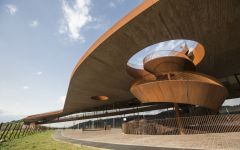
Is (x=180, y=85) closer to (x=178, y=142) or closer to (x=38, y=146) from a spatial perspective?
(x=178, y=142)

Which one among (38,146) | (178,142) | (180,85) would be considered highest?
(180,85)

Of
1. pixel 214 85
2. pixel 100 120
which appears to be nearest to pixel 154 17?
pixel 214 85

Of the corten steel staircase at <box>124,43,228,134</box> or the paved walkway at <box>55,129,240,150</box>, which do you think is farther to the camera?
the corten steel staircase at <box>124,43,228,134</box>

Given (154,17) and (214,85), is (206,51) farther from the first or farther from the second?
(154,17)

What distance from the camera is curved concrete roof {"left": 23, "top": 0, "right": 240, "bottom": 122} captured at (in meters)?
9.96

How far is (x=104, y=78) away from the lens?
69.5ft

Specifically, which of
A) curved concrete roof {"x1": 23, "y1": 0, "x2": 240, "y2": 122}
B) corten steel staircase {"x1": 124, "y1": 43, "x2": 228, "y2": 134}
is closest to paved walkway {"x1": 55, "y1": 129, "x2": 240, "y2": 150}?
corten steel staircase {"x1": 124, "y1": 43, "x2": 228, "y2": 134}

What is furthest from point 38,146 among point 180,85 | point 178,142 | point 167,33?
point 167,33

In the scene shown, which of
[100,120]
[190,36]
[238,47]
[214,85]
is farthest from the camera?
[100,120]

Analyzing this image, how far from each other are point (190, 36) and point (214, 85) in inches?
187

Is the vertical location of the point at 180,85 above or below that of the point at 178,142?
above

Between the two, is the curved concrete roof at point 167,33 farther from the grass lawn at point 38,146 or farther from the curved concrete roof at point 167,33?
the grass lawn at point 38,146

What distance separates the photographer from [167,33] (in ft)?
41.1

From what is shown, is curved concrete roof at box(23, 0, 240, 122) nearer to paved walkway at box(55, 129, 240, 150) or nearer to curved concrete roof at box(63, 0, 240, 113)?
curved concrete roof at box(63, 0, 240, 113)
